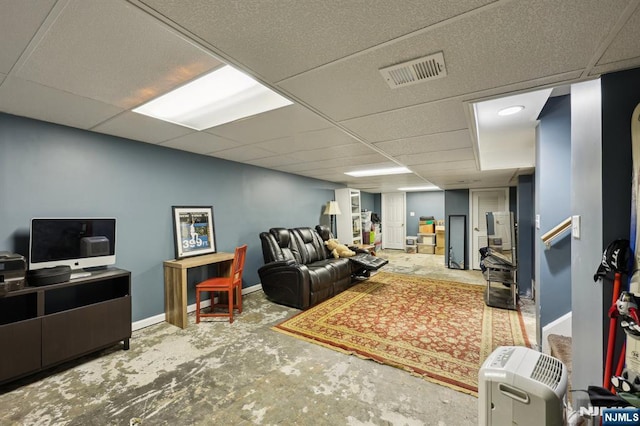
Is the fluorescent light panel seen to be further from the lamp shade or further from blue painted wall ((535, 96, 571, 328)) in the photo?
the lamp shade

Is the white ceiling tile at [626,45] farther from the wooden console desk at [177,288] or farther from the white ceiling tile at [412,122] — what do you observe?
the wooden console desk at [177,288]

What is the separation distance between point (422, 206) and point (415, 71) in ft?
28.1

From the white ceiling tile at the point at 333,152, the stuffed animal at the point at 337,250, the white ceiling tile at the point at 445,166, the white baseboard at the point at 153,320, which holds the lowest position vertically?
the white baseboard at the point at 153,320

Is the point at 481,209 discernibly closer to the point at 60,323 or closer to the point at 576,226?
the point at 576,226

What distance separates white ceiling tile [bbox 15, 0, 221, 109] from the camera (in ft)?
3.71

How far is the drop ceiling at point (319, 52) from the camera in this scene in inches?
38.0

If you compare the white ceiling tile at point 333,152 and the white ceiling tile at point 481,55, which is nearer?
the white ceiling tile at point 481,55

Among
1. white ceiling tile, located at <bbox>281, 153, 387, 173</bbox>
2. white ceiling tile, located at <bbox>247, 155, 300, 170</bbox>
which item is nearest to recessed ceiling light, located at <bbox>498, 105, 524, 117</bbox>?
white ceiling tile, located at <bbox>281, 153, 387, 173</bbox>

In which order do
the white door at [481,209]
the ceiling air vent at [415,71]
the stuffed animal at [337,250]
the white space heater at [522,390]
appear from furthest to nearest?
1. the white door at [481,209]
2. the stuffed animal at [337,250]
3. the ceiling air vent at [415,71]
4. the white space heater at [522,390]

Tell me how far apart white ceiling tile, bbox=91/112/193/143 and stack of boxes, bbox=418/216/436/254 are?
25.6 feet

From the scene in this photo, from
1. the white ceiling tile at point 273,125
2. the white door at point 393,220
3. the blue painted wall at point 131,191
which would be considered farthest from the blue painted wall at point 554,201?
the white door at point 393,220

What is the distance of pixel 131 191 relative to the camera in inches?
119

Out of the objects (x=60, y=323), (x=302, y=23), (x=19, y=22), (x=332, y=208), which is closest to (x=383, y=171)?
(x=332, y=208)

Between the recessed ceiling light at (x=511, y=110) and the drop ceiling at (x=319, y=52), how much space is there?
9 centimetres
